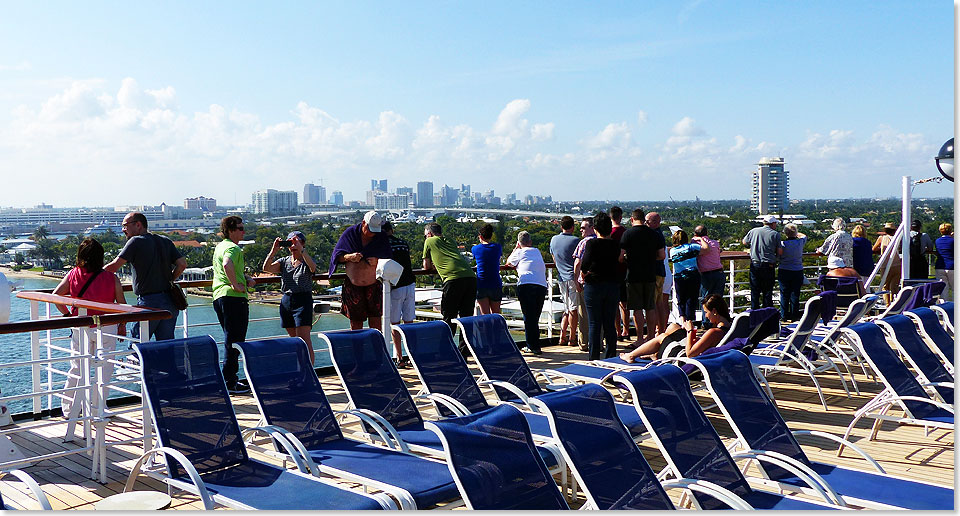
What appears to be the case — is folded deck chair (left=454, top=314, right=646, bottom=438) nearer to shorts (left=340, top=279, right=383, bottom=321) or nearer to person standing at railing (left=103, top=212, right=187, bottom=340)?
shorts (left=340, top=279, right=383, bottom=321)

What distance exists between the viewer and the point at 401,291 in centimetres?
766

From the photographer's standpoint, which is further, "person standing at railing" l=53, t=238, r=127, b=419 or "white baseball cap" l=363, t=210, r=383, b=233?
"white baseball cap" l=363, t=210, r=383, b=233

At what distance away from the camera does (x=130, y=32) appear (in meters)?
63.6

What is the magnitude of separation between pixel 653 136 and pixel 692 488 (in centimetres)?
7699

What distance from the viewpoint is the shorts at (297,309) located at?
6.93 m

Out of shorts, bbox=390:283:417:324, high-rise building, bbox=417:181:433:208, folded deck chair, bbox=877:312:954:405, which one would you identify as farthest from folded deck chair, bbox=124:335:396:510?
high-rise building, bbox=417:181:433:208

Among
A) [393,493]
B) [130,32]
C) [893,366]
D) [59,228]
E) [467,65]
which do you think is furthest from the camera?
[467,65]

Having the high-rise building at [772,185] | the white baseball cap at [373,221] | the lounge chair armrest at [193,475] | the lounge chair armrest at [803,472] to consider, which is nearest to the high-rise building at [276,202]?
the high-rise building at [772,185]

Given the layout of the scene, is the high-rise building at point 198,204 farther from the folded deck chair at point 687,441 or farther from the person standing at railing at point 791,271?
the folded deck chair at point 687,441

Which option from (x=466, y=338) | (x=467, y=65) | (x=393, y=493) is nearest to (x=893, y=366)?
(x=466, y=338)

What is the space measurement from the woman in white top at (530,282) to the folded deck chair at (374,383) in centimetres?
351

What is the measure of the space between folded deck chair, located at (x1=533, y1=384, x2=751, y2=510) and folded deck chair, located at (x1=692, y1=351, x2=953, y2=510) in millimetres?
567

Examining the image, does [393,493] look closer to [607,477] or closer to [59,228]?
[607,477]

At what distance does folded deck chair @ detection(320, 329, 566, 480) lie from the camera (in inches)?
182
